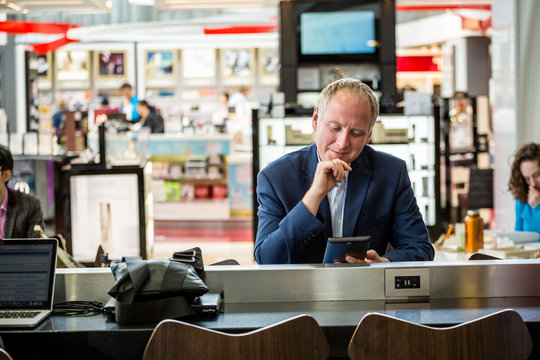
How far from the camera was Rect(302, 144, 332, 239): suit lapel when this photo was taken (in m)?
2.83

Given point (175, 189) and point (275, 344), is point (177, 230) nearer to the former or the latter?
point (175, 189)

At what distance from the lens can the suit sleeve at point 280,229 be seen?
268cm

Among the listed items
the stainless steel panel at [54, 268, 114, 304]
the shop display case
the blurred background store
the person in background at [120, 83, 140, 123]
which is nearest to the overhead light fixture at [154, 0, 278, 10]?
the blurred background store

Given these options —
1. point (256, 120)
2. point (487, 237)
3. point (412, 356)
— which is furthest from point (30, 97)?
point (412, 356)

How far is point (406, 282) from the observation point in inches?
99.0

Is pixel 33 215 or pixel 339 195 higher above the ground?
pixel 339 195

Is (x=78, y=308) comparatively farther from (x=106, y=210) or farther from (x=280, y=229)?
(x=106, y=210)

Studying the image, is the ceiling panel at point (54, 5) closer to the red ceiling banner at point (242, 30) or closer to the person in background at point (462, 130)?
the person in background at point (462, 130)

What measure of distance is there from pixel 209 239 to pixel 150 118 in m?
3.55

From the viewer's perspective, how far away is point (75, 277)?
8.44 ft

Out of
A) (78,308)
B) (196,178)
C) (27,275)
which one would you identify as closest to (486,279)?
(78,308)

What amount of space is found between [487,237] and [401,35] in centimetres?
1299

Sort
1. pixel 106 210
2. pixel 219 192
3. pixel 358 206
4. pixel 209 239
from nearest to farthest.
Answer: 1. pixel 358 206
2. pixel 106 210
3. pixel 209 239
4. pixel 219 192

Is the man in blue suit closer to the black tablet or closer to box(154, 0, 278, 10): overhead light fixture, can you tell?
the black tablet
